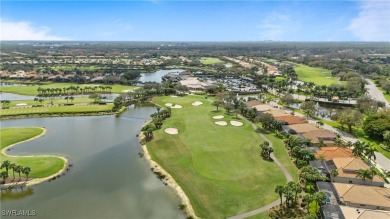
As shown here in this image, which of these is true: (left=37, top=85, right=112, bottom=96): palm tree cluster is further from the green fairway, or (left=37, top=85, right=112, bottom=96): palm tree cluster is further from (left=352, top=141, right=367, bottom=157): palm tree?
the green fairway

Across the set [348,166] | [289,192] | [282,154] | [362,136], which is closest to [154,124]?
[282,154]

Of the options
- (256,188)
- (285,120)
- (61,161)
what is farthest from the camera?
(285,120)

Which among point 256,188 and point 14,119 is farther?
point 14,119

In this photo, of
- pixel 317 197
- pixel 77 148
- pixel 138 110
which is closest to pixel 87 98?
pixel 138 110

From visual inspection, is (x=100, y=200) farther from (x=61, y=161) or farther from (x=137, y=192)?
(x=61, y=161)

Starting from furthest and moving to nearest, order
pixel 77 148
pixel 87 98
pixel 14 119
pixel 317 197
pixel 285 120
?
1. pixel 87 98
2. pixel 14 119
3. pixel 285 120
4. pixel 77 148
5. pixel 317 197

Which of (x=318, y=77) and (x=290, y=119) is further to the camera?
(x=318, y=77)

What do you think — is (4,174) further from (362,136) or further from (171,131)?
(362,136)

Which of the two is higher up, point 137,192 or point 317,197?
point 317,197
